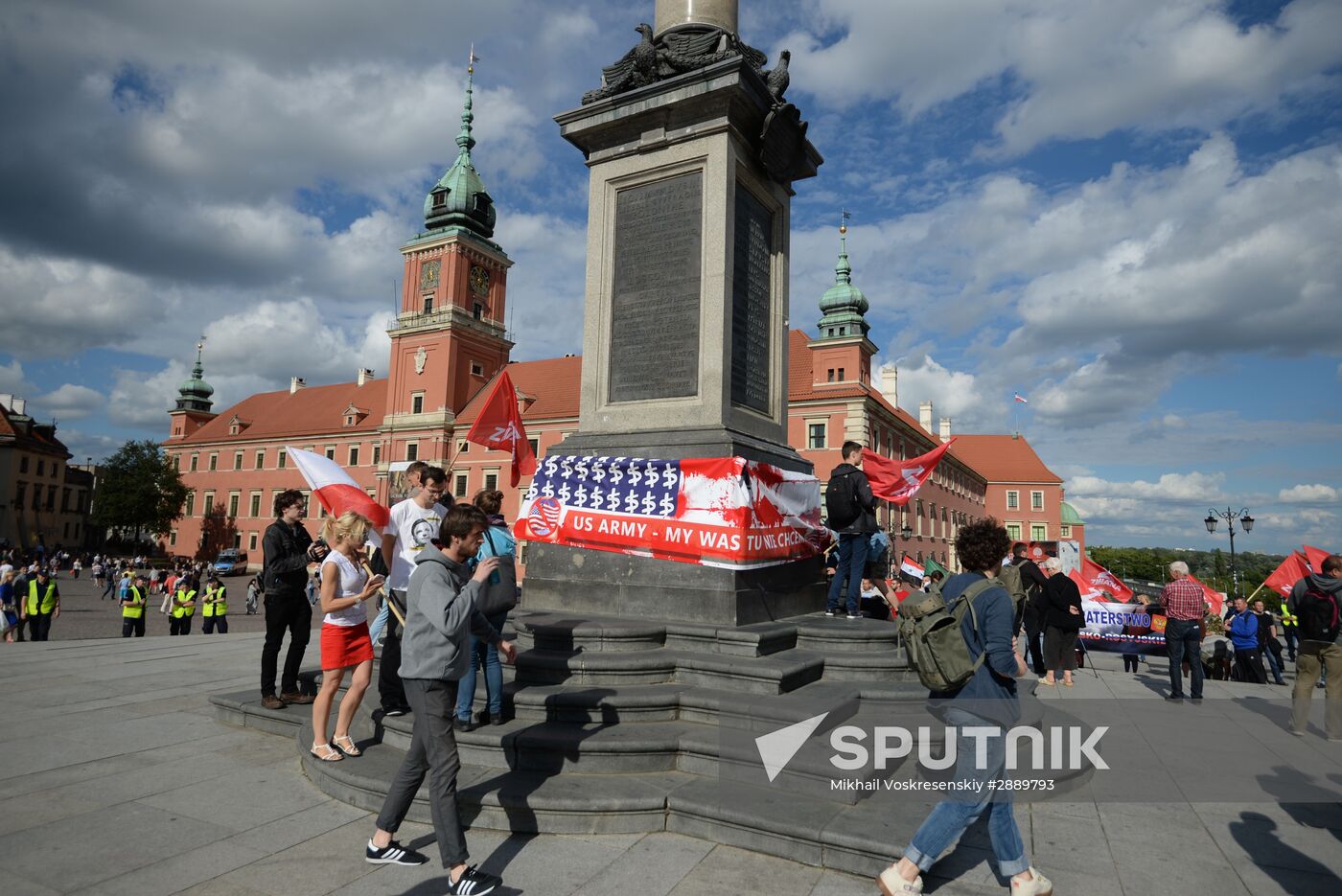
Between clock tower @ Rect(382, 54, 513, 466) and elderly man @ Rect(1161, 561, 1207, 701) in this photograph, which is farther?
clock tower @ Rect(382, 54, 513, 466)

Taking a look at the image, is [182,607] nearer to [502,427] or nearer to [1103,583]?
[502,427]

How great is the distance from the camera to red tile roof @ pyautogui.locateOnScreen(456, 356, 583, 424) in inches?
2106

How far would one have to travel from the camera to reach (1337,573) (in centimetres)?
779

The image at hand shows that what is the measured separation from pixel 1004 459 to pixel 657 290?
8666 cm

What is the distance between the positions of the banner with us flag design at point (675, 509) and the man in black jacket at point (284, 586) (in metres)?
2.03

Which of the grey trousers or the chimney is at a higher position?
the chimney

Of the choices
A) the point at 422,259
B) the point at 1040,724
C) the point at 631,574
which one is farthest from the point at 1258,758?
the point at 422,259

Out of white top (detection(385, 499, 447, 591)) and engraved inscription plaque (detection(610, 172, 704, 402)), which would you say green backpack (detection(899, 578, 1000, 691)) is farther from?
engraved inscription plaque (detection(610, 172, 704, 402))

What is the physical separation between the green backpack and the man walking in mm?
11065

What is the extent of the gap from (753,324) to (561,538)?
3305 mm

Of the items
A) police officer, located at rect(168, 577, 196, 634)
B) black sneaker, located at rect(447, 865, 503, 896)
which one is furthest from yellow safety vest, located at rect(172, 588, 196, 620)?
black sneaker, located at rect(447, 865, 503, 896)

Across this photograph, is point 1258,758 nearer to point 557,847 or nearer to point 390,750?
point 557,847

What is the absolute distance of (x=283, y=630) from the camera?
670cm

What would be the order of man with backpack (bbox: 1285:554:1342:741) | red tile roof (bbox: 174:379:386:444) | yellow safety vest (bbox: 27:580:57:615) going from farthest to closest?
red tile roof (bbox: 174:379:386:444) → yellow safety vest (bbox: 27:580:57:615) → man with backpack (bbox: 1285:554:1342:741)
